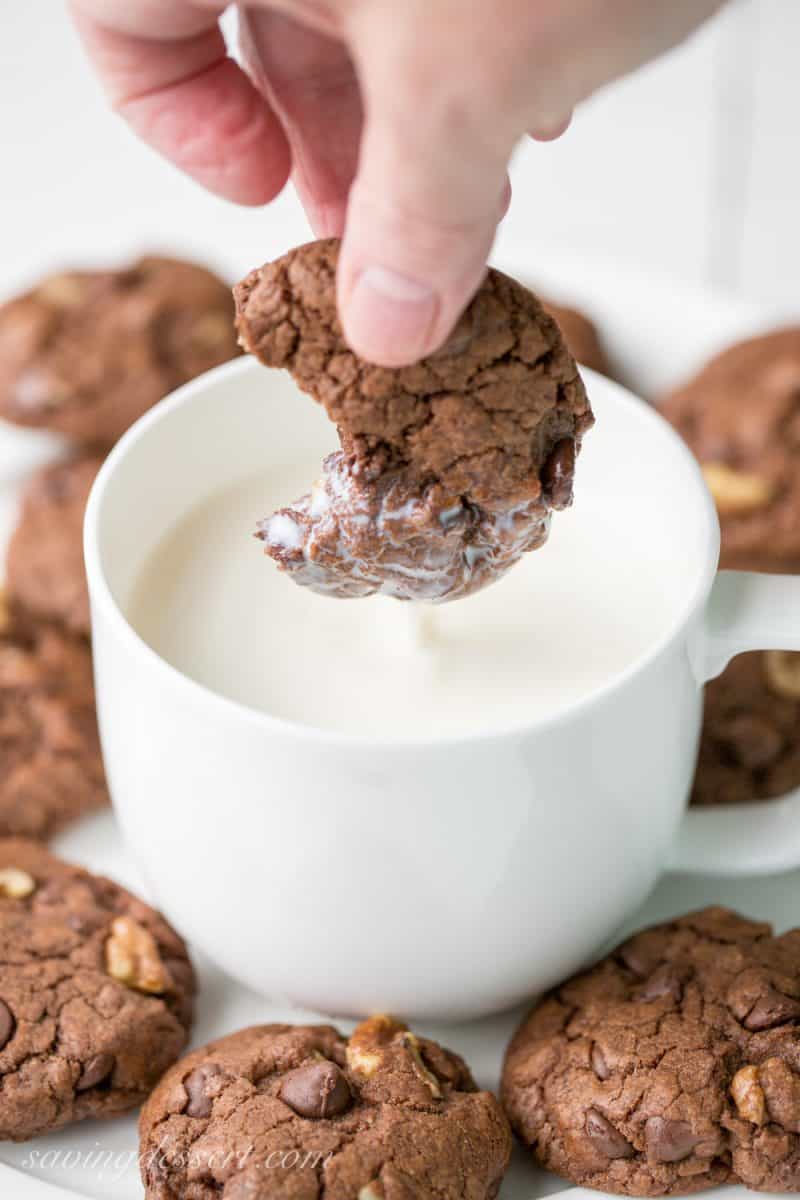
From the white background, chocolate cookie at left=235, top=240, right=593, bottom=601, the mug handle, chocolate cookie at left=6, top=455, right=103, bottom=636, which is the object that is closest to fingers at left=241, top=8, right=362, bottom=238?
chocolate cookie at left=235, top=240, right=593, bottom=601

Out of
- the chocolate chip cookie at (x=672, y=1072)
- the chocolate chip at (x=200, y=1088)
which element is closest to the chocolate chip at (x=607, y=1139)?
the chocolate chip cookie at (x=672, y=1072)

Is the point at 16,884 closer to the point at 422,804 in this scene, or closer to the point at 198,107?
the point at 422,804

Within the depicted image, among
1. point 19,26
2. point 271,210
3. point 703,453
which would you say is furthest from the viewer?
point 19,26

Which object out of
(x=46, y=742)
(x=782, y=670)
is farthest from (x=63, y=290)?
(x=782, y=670)

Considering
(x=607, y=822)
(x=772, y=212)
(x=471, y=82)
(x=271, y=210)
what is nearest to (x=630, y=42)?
(x=471, y=82)

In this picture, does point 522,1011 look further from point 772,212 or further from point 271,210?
point 772,212

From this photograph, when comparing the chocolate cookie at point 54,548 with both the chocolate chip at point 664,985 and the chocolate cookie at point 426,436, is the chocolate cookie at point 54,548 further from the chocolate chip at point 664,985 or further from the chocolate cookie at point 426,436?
the chocolate chip at point 664,985
